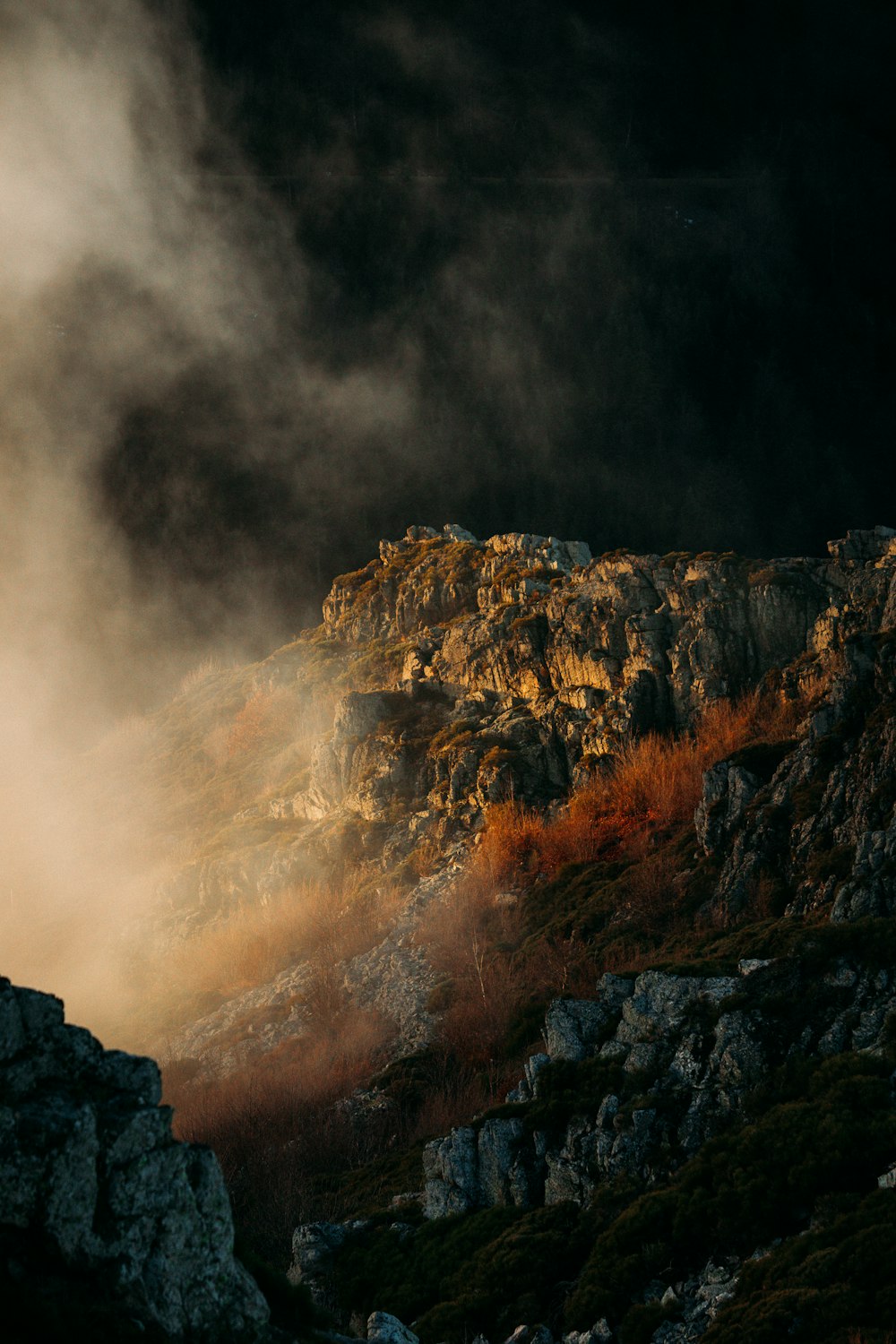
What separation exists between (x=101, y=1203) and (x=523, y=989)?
52318 mm

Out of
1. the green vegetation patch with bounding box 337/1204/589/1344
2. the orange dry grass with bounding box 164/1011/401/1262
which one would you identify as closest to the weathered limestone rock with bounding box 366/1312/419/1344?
the green vegetation patch with bounding box 337/1204/589/1344

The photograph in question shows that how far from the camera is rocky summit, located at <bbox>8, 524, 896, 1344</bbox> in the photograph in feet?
76.7

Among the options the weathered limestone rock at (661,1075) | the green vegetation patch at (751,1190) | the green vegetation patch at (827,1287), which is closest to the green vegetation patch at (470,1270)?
the weathered limestone rock at (661,1075)

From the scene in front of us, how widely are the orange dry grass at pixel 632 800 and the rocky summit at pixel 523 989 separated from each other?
0.33 metres

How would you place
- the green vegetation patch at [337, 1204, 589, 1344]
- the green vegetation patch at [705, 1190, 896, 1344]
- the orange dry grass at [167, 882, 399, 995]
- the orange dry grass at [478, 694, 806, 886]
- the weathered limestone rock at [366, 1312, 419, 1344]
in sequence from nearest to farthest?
the green vegetation patch at [705, 1190, 896, 1344] → the weathered limestone rock at [366, 1312, 419, 1344] → the green vegetation patch at [337, 1204, 589, 1344] → the orange dry grass at [478, 694, 806, 886] → the orange dry grass at [167, 882, 399, 995]

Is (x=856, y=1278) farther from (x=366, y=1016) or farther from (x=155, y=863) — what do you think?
(x=155, y=863)

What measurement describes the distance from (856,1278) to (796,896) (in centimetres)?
3220

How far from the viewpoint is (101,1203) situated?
20.6 meters

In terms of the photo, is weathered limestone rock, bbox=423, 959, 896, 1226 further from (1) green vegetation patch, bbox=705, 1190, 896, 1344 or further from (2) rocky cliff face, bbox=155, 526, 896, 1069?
(2) rocky cliff face, bbox=155, 526, 896, 1069

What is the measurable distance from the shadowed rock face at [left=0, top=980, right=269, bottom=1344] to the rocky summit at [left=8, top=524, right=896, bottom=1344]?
6cm

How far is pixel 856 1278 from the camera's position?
24266 millimetres

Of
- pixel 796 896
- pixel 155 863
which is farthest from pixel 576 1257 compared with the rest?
pixel 155 863

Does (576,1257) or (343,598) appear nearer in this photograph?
(576,1257)

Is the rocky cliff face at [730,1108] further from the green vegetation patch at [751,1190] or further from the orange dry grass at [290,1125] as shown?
the orange dry grass at [290,1125]
